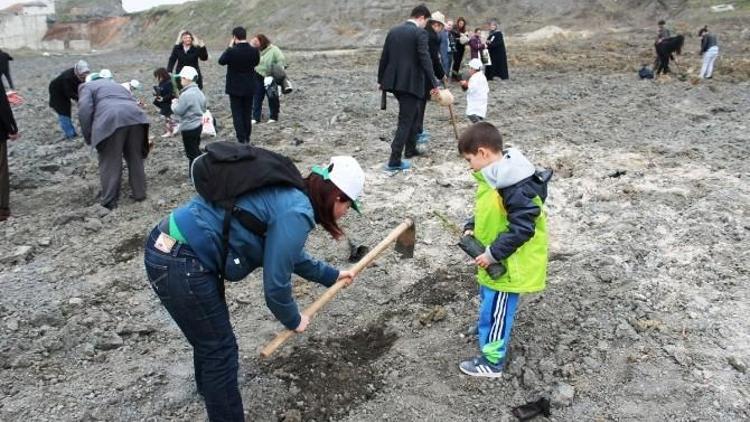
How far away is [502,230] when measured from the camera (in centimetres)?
334

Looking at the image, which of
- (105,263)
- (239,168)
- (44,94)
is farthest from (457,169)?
(44,94)

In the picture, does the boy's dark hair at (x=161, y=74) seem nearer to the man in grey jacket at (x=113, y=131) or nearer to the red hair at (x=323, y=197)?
the man in grey jacket at (x=113, y=131)

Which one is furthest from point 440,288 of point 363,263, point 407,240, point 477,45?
point 477,45

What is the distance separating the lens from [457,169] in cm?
734

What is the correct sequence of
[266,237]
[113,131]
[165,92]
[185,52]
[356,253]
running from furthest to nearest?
1. [165,92]
2. [185,52]
3. [113,131]
4. [356,253]
5. [266,237]

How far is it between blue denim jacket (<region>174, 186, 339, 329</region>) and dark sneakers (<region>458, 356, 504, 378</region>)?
1371mm

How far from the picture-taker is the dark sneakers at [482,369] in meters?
3.60

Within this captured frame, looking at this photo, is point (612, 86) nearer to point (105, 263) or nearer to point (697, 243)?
point (697, 243)

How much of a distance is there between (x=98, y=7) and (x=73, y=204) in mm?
60989

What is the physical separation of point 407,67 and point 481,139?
3.89 meters

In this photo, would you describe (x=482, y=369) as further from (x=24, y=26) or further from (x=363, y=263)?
(x=24, y=26)

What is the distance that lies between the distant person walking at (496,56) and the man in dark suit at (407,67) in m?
7.98

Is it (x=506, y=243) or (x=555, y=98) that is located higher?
(x=506, y=243)

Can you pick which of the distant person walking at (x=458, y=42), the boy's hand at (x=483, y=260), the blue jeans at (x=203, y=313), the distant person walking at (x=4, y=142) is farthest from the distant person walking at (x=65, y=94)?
the distant person walking at (x=458, y=42)
